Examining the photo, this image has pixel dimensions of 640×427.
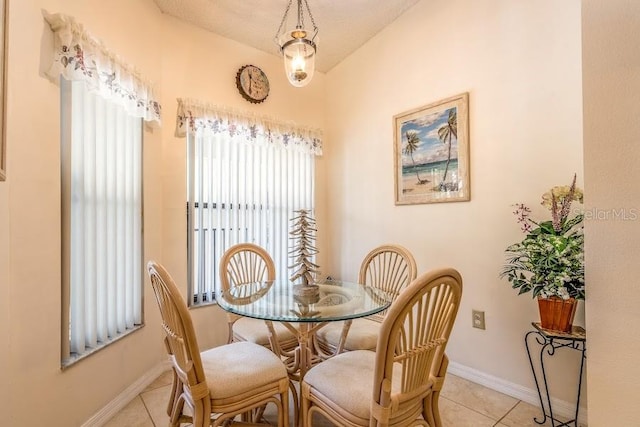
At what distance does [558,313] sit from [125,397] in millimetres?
2541

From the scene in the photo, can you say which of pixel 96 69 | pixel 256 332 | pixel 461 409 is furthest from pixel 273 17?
pixel 461 409

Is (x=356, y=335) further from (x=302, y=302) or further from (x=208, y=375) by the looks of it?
(x=208, y=375)

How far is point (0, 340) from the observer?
1.18 metres

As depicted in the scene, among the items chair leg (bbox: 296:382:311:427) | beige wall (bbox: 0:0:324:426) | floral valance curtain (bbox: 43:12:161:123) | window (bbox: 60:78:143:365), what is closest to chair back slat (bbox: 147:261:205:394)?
chair leg (bbox: 296:382:311:427)

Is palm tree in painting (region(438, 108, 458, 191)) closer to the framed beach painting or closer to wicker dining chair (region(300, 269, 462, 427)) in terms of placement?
the framed beach painting

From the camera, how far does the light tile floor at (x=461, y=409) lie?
1720 mm

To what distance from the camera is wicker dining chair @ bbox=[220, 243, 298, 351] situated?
6.39 feet

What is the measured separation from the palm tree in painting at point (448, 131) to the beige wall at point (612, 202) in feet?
3.93

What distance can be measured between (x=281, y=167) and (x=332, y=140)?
0.69 metres

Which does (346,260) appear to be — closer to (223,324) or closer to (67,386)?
(223,324)

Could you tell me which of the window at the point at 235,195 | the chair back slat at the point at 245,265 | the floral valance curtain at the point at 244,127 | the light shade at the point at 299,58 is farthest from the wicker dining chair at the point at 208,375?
the floral valance curtain at the point at 244,127

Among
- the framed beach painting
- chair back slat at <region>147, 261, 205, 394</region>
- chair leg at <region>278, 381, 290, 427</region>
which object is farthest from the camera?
the framed beach painting

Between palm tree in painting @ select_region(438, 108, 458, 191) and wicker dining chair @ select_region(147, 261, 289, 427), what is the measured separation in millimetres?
1777

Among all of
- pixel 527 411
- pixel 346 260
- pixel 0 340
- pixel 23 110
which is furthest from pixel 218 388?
pixel 346 260
